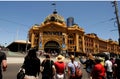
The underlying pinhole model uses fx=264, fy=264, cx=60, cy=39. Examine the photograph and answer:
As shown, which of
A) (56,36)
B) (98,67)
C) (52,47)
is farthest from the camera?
(56,36)

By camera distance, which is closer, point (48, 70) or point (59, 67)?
point (48, 70)

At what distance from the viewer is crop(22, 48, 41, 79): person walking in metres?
6.83

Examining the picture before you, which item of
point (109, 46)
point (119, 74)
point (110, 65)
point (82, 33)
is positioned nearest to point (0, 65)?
point (119, 74)

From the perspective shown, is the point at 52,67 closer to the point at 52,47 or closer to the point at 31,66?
the point at 31,66

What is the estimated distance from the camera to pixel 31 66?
6.93m

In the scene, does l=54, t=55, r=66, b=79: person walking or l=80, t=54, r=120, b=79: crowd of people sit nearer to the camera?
l=80, t=54, r=120, b=79: crowd of people

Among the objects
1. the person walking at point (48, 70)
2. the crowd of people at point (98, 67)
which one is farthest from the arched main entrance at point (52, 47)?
the person walking at point (48, 70)

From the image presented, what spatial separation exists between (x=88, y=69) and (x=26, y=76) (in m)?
4.48

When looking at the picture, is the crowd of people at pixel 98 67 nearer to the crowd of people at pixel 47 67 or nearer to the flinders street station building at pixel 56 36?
the crowd of people at pixel 47 67

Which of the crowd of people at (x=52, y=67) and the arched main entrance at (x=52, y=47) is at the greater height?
the arched main entrance at (x=52, y=47)

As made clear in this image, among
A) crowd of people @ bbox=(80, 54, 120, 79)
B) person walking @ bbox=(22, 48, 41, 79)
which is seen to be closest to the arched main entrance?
crowd of people @ bbox=(80, 54, 120, 79)

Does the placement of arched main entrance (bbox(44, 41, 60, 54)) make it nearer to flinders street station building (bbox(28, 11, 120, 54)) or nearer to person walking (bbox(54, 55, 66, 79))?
flinders street station building (bbox(28, 11, 120, 54))

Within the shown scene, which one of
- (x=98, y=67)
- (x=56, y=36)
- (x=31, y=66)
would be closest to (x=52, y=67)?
(x=98, y=67)

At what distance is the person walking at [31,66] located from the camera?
6834mm
